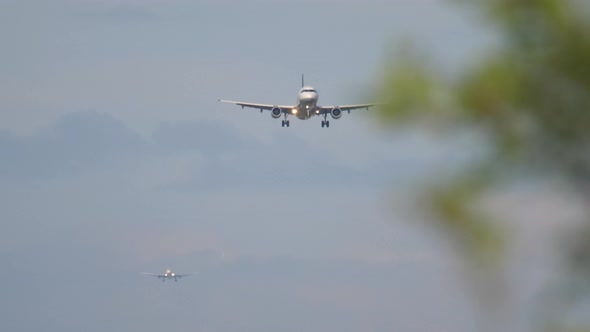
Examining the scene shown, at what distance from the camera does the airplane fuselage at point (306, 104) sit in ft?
497

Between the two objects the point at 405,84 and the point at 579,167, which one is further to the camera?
the point at 405,84

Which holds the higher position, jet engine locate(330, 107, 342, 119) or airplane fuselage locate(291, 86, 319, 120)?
airplane fuselage locate(291, 86, 319, 120)

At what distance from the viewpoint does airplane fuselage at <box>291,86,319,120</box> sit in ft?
497

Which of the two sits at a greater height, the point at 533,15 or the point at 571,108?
the point at 533,15

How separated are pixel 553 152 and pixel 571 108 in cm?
62

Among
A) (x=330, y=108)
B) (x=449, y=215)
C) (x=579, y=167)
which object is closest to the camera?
(x=579, y=167)

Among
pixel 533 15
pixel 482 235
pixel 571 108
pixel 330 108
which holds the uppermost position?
pixel 330 108

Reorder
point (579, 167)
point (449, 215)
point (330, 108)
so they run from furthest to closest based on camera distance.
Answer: point (330, 108) < point (449, 215) < point (579, 167)

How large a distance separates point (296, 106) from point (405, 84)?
139 m

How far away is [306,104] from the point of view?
496ft

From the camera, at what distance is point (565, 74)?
586 inches

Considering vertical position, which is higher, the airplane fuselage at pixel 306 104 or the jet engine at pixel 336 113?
the airplane fuselage at pixel 306 104

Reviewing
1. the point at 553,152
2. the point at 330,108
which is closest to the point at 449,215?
the point at 553,152

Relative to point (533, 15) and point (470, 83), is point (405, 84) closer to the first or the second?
point (470, 83)
